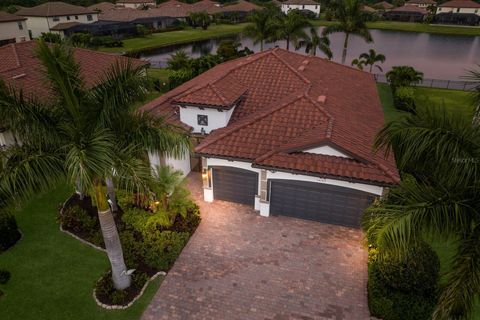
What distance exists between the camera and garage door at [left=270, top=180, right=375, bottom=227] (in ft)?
52.1

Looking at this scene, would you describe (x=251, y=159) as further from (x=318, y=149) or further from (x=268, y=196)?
(x=318, y=149)

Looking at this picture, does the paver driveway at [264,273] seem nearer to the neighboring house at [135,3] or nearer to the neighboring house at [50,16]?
the neighboring house at [50,16]

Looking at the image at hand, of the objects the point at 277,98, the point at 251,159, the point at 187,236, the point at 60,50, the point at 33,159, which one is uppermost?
the point at 60,50

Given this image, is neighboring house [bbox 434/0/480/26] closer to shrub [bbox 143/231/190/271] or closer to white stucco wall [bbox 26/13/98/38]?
white stucco wall [bbox 26/13/98/38]

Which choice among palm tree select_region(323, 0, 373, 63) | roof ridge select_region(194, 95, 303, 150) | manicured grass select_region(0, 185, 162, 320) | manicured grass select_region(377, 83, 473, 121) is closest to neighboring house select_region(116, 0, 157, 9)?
palm tree select_region(323, 0, 373, 63)

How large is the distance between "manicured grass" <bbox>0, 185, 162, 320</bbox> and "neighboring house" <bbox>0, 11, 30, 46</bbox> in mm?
44237

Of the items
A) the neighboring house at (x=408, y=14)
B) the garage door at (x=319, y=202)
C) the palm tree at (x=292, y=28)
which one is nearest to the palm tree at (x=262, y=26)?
the palm tree at (x=292, y=28)

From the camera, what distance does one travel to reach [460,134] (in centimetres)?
783

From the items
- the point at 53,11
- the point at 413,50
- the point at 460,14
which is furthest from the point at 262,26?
the point at 460,14

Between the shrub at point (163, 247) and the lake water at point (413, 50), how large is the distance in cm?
3876

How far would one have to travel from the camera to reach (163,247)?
14609 mm

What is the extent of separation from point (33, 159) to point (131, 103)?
3.12m

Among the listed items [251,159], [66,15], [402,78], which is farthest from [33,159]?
[66,15]

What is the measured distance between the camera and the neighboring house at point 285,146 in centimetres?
1542
